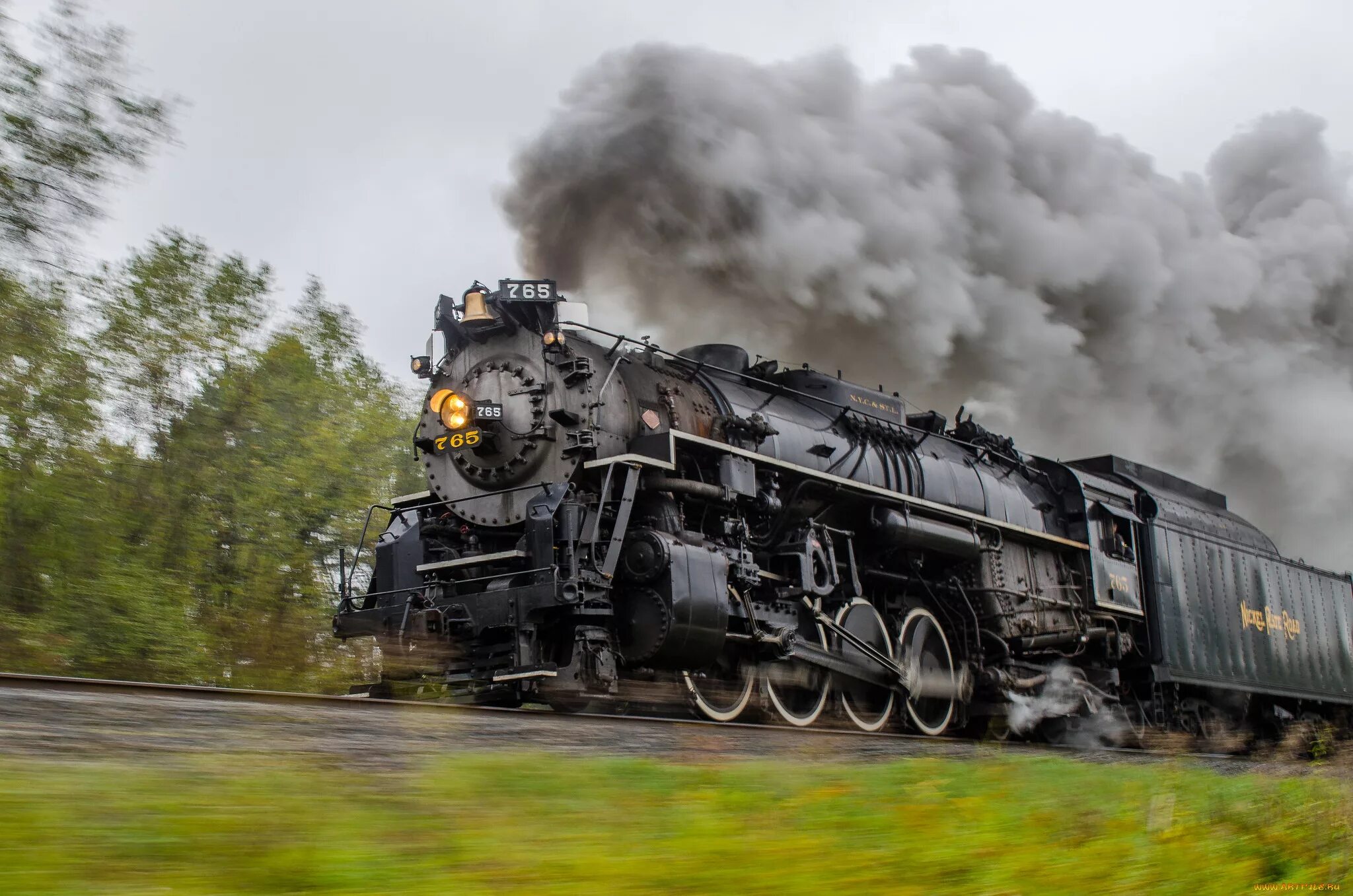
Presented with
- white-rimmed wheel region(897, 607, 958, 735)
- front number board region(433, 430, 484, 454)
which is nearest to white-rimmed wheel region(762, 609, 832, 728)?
white-rimmed wheel region(897, 607, 958, 735)

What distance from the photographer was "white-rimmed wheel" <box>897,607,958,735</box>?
10141mm

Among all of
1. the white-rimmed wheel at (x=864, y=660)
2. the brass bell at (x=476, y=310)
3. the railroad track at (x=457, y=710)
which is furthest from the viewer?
the white-rimmed wheel at (x=864, y=660)

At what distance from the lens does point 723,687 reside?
8562 mm

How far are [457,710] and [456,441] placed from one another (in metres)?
4.06

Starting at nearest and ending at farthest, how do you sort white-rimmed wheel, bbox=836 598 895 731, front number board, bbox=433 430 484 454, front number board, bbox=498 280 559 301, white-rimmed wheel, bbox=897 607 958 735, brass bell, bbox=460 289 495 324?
front number board, bbox=433 430 484 454 < front number board, bbox=498 280 559 301 < brass bell, bbox=460 289 495 324 < white-rimmed wheel, bbox=836 598 895 731 < white-rimmed wheel, bbox=897 607 958 735

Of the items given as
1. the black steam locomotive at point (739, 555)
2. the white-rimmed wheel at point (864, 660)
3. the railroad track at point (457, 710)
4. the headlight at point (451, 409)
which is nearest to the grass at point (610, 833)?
the railroad track at point (457, 710)

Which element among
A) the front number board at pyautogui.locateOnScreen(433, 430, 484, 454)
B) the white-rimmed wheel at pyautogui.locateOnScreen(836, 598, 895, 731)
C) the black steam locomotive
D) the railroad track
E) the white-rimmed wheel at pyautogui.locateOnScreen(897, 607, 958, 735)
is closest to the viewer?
the railroad track

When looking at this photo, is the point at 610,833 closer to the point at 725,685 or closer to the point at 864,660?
the point at 725,685

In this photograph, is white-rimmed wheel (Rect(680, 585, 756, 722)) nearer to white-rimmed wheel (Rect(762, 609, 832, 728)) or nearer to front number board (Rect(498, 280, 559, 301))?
white-rimmed wheel (Rect(762, 609, 832, 728))

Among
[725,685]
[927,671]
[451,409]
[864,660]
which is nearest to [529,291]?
[451,409]

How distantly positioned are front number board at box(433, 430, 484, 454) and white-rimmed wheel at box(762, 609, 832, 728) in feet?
8.92

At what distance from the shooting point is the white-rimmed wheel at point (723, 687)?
26.8 ft

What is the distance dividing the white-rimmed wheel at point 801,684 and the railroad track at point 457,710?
176 cm

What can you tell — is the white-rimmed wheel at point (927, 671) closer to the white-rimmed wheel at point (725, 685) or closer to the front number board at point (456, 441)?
the white-rimmed wheel at point (725, 685)
